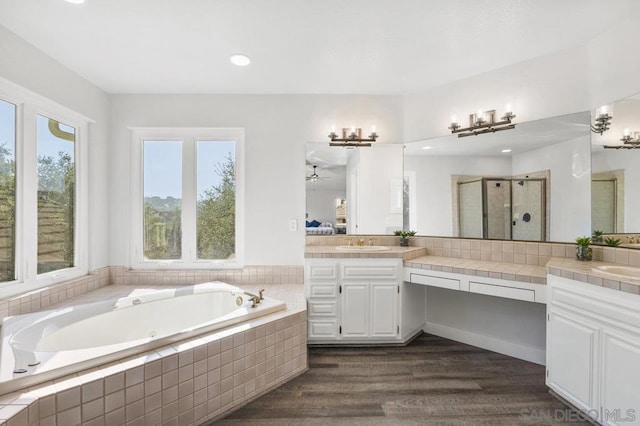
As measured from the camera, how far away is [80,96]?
9.07ft

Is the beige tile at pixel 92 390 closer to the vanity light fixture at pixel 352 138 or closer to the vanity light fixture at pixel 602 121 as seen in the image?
the vanity light fixture at pixel 352 138

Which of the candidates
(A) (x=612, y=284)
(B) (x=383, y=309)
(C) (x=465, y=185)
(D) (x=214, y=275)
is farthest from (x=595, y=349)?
(D) (x=214, y=275)

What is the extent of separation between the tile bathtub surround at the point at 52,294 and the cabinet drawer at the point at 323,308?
2.05 m

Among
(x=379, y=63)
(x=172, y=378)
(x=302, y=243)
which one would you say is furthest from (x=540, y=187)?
(x=172, y=378)

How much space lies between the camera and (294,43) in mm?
2236

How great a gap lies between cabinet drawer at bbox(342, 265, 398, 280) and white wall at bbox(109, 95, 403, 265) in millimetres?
695

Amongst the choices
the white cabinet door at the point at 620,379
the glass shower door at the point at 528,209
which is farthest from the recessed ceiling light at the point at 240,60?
the white cabinet door at the point at 620,379

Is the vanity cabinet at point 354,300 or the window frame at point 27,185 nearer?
the window frame at point 27,185

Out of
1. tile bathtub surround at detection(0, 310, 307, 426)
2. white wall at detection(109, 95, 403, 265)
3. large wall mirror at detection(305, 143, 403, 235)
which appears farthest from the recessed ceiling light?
tile bathtub surround at detection(0, 310, 307, 426)

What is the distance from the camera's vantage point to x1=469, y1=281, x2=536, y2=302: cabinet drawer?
84.6 inches

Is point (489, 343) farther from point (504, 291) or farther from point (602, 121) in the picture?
point (602, 121)

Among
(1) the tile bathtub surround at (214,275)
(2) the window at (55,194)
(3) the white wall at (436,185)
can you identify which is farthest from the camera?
(1) the tile bathtub surround at (214,275)

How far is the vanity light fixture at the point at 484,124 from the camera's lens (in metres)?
2.64

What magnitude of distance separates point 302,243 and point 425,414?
183cm
